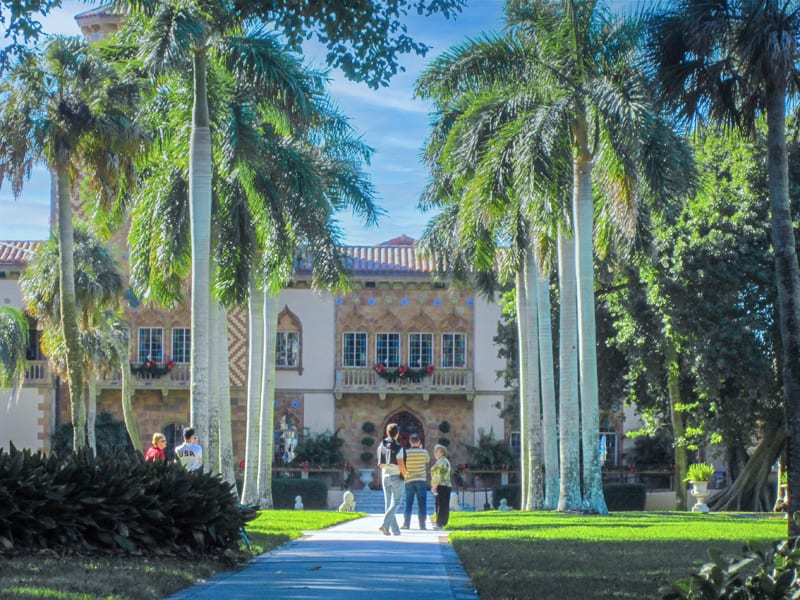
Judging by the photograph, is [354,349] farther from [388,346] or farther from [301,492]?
[301,492]

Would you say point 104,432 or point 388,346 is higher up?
point 388,346

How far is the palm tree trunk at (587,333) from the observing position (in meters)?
24.4

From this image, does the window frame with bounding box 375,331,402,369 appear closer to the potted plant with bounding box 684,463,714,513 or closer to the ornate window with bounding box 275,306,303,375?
the ornate window with bounding box 275,306,303,375

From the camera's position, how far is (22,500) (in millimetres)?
11945

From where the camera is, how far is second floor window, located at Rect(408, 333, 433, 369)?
4947 cm

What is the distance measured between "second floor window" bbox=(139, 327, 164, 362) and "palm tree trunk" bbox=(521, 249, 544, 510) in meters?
23.4

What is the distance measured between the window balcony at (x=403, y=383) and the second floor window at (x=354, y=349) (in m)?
0.51

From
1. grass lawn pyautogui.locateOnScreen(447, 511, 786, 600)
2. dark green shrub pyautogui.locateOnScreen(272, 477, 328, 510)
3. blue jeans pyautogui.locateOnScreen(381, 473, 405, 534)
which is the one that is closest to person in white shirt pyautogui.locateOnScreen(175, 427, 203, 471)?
blue jeans pyautogui.locateOnScreen(381, 473, 405, 534)

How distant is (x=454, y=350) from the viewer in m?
49.6

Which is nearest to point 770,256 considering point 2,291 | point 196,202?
point 196,202

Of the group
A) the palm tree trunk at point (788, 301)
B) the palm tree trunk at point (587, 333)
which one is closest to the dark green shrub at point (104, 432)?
the palm tree trunk at point (587, 333)

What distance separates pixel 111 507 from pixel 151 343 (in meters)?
38.0

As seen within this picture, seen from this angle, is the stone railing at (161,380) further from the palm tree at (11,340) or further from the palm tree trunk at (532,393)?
the palm tree trunk at (532,393)

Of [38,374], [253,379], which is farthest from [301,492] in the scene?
[38,374]
